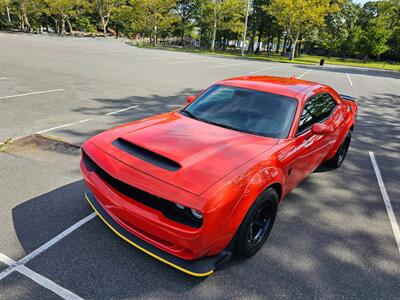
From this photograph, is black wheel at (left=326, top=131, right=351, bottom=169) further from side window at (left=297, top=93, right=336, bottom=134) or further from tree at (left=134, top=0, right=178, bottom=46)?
tree at (left=134, top=0, right=178, bottom=46)

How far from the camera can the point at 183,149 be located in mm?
2730

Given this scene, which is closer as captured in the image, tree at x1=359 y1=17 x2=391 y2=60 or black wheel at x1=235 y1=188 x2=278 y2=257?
black wheel at x1=235 y1=188 x2=278 y2=257

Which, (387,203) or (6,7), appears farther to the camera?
(6,7)

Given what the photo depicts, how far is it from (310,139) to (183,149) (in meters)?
1.71

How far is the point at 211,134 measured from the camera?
10.2 ft

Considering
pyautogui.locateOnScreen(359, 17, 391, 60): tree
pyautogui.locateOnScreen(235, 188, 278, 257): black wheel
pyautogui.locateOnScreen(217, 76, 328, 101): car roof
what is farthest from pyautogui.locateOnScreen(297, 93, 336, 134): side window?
pyautogui.locateOnScreen(359, 17, 391, 60): tree

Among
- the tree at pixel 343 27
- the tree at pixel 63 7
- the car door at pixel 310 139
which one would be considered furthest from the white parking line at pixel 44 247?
the tree at pixel 63 7

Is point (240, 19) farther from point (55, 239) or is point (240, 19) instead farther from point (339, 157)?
point (55, 239)

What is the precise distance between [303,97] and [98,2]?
59644mm

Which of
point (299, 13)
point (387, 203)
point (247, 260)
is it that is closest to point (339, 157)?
point (387, 203)

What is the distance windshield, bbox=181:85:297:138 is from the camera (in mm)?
3354

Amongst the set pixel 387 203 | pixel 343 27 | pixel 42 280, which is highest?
pixel 343 27

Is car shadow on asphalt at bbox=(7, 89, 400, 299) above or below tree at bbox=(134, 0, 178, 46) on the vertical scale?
below

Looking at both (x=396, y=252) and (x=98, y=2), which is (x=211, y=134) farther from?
(x=98, y=2)
